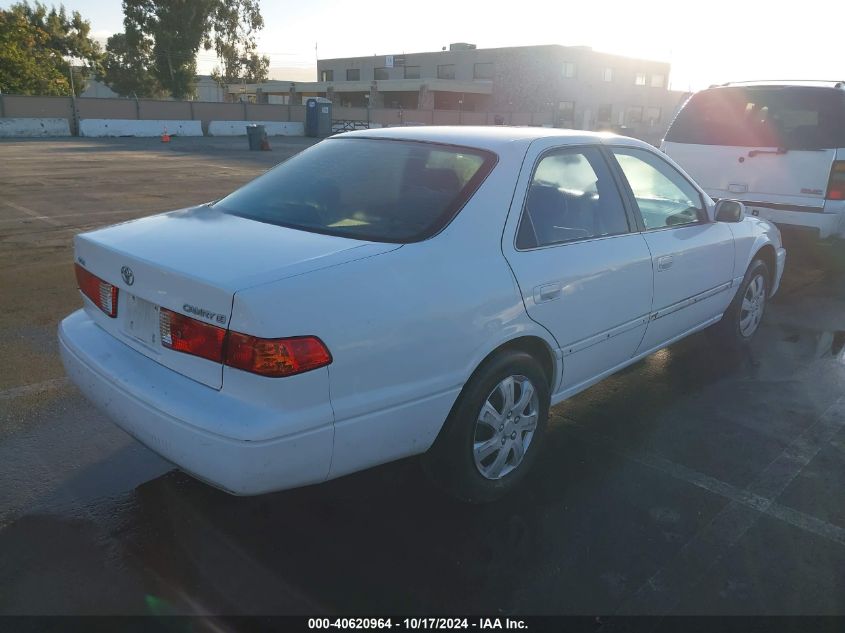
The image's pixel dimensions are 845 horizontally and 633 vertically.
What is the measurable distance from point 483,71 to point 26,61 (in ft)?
115

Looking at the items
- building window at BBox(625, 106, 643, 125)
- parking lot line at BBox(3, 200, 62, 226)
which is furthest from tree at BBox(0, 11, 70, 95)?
building window at BBox(625, 106, 643, 125)

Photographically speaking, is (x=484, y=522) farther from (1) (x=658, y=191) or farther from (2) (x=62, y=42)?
(2) (x=62, y=42)

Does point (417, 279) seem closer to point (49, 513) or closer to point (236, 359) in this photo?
point (236, 359)

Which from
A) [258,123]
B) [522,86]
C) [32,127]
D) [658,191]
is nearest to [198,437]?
[658,191]

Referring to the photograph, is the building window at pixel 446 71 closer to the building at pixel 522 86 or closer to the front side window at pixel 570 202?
the building at pixel 522 86

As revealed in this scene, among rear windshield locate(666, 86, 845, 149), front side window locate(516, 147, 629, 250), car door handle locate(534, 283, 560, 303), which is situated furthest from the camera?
rear windshield locate(666, 86, 845, 149)

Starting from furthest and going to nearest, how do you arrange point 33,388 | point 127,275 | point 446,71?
point 446,71 → point 33,388 → point 127,275

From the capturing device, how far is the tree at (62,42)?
4897 cm

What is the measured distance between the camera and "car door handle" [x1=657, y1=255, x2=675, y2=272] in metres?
3.95

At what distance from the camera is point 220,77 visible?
212 ft

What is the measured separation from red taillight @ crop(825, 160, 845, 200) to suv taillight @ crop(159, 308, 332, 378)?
6.64 m

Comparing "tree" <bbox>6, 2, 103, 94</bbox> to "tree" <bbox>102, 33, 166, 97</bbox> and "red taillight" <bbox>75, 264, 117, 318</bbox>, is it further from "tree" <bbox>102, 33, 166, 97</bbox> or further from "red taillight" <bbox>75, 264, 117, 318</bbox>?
"red taillight" <bbox>75, 264, 117, 318</bbox>

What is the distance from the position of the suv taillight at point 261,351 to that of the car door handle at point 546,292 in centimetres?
113

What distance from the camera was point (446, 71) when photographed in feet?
211
